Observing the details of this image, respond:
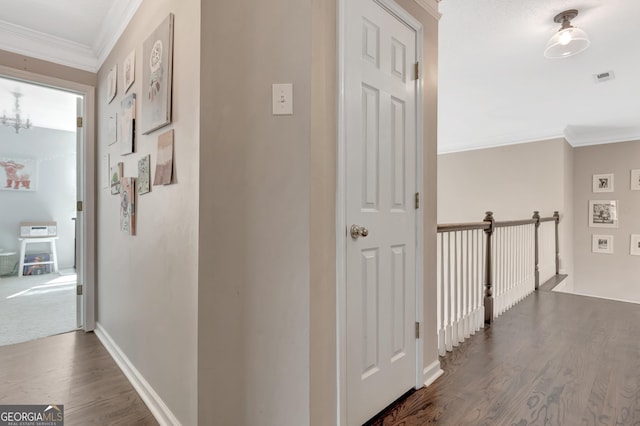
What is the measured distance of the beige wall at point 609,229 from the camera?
15.8 feet

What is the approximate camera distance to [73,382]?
6.43ft

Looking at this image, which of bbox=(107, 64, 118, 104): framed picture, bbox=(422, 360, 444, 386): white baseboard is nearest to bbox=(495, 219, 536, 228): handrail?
bbox=(422, 360, 444, 386): white baseboard

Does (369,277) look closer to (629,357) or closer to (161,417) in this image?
(161,417)

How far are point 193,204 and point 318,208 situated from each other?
54 centimetres

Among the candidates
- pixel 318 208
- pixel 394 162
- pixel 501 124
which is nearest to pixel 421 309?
pixel 394 162

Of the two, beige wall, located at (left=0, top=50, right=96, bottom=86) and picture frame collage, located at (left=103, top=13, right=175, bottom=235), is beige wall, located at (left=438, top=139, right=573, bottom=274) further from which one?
beige wall, located at (left=0, top=50, right=96, bottom=86)

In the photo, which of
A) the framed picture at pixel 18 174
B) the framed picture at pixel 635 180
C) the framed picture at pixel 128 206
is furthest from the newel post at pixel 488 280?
the framed picture at pixel 18 174

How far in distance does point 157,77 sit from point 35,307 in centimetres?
334

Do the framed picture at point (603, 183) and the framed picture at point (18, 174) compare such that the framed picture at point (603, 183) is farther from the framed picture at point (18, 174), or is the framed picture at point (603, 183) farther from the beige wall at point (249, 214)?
the framed picture at point (18, 174)

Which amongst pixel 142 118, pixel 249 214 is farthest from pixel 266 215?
pixel 142 118

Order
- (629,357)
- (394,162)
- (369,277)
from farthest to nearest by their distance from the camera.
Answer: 1. (629,357)
2. (394,162)
3. (369,277)

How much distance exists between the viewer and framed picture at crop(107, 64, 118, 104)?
229 cm

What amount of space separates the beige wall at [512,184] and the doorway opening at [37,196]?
611 centimetres

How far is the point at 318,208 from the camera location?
4.18 feet
